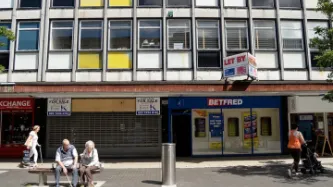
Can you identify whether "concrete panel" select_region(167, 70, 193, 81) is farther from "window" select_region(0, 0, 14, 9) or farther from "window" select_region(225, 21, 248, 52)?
"window" select_region(0, 0, 14, 9)

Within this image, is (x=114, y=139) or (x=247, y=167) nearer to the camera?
(x=247, y=167)

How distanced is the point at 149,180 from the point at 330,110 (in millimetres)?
9532

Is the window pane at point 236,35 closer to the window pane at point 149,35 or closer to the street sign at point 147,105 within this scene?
the window pane at point 149,35

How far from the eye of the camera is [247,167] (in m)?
12.7

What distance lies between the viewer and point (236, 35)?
16.0 m

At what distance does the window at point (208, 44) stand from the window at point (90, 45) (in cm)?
469

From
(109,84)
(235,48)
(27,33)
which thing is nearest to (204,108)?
(235,48)

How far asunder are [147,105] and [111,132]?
2592 millimetres

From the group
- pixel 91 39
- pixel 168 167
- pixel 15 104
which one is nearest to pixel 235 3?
pixel 91 39

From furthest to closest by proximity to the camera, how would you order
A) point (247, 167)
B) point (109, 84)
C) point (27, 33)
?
point (27, 33)
point (109, 84)
point (247, 167)

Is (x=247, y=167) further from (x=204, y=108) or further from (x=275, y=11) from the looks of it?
(x=275, y=11)

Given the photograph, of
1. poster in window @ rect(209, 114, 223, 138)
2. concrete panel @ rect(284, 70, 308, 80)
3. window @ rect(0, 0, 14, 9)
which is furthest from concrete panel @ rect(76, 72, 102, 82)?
concrete panel @ rect(284, 70, 308, 80)

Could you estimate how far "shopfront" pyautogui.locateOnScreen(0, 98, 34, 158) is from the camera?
631 inches

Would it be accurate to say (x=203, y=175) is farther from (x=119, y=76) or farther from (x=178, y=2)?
(x=178, y=2)
